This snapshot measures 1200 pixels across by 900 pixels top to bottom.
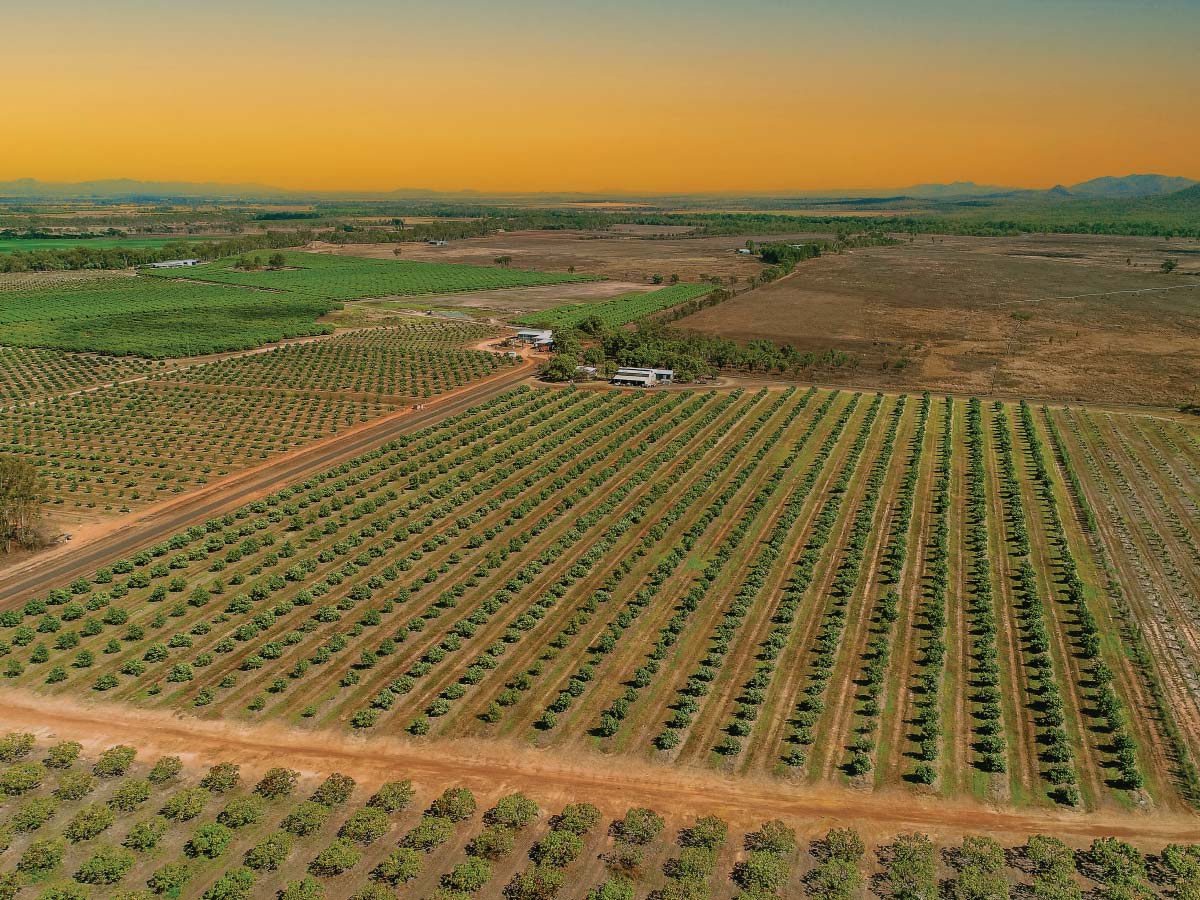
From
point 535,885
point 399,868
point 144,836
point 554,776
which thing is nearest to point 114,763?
point 144,836

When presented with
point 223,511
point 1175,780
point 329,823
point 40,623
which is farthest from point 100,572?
point 1175,780

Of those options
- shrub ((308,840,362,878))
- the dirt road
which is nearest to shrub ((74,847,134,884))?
the dirt road

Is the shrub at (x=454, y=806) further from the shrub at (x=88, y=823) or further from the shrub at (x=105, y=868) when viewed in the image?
the shrub at (x=88, y=823)

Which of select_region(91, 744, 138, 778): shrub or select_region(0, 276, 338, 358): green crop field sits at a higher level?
select_region(0, 276, 338, 358): green crop field

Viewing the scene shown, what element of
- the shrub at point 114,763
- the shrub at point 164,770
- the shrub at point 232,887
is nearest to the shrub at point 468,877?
the shrub at point 232,887

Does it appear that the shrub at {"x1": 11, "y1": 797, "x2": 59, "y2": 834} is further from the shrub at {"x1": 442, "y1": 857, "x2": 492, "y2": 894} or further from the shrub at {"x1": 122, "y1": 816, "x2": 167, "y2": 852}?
the shrub at {"x1": 442, "y1": 857, "x2": 492, "y2": 894}

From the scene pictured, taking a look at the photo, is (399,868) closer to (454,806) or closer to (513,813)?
(454,806)

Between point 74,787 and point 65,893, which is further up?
point 65,893
